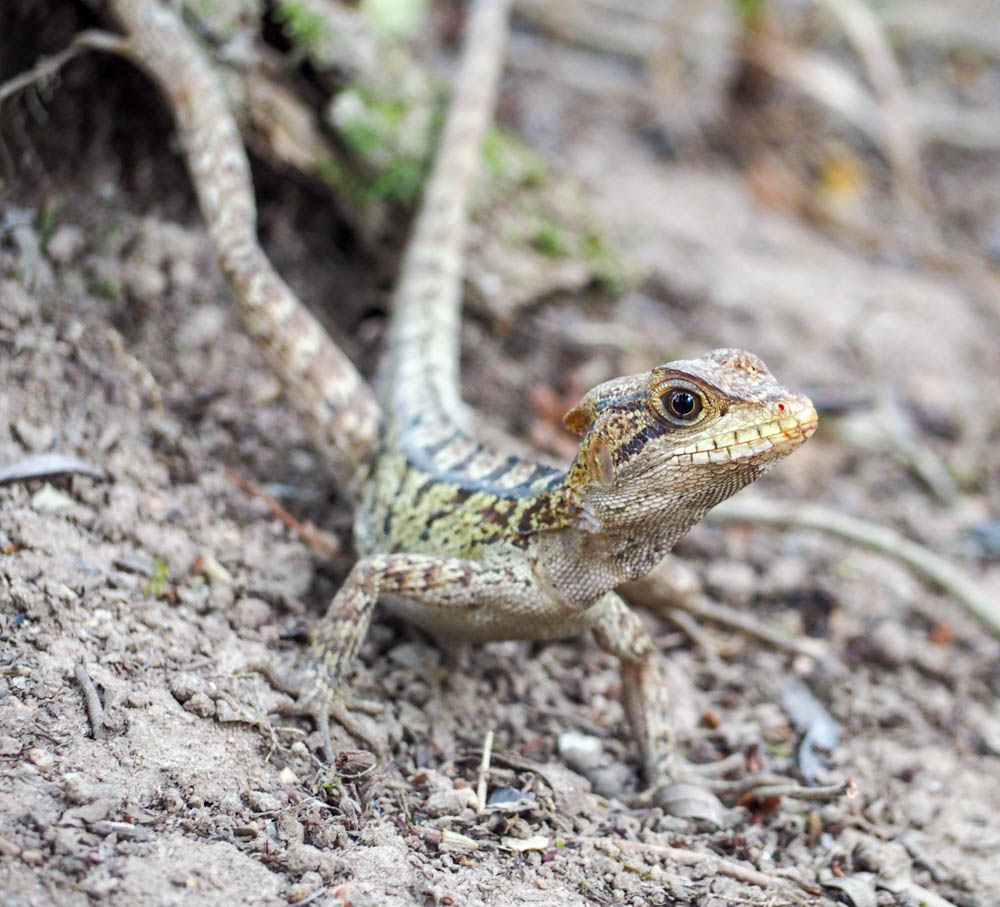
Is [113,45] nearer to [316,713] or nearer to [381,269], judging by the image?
[381,269]

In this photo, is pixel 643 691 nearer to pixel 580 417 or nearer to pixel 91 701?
pixel 580 417

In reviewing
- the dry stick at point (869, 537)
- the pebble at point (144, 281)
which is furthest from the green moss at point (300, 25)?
the dry stick at point (869, 537)

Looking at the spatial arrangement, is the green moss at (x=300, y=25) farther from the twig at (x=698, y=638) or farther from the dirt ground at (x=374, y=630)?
the twig at (x=698, y=638)

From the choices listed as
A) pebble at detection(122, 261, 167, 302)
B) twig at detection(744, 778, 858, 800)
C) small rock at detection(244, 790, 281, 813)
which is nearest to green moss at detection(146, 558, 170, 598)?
small rock at detection(244, 790, 281, 813)

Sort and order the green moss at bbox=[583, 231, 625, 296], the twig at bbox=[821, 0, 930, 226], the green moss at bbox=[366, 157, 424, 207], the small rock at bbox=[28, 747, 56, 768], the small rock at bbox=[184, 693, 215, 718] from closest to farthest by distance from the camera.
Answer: the small rock at bbox=[28, 747, 56, 768] → the small rock at bbox=[184, 693, 215, 718] → the green moss at bbox=[366, 157, 424, 207] → the green moss at bbox=[583, 231, 625, 296] → the twig at bbox=[821, 0, 930, 226]

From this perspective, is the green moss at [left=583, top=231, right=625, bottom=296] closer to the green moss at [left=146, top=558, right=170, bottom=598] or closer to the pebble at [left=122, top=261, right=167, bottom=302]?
the pebble at [left=122, top=261, right=167, bottom=302]

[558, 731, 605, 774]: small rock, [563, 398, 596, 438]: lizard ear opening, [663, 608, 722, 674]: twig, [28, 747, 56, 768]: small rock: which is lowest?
[28, 747, 56, 768]: small rock
